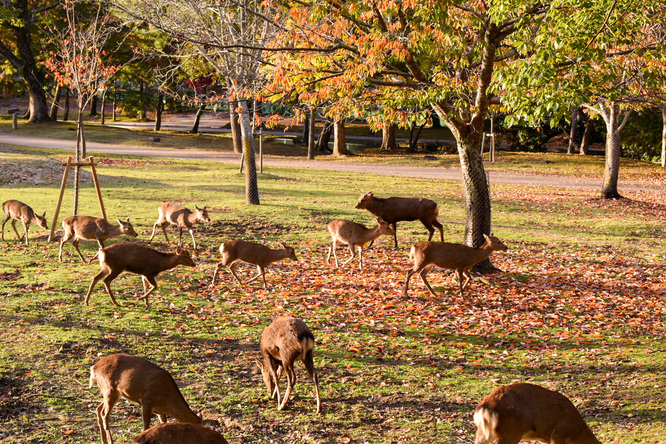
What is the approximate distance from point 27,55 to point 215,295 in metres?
42.8

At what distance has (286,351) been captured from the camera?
7.57 metres

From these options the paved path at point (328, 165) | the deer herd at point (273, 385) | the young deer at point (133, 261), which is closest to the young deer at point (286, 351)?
the deer herd at point (273, 385)

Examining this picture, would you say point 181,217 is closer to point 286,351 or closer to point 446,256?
point 446,256

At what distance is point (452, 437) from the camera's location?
23.1 ft

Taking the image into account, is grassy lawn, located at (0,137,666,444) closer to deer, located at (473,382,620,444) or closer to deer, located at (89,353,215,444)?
deer, located at (89,353,215,444)

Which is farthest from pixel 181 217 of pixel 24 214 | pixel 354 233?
pixel 354 233

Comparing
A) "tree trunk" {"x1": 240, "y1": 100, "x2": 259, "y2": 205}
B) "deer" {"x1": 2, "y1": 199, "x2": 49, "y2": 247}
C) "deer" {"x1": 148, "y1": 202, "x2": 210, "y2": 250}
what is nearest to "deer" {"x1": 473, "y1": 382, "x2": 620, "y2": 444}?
"deer" {"x1": 148, "y1": 202, "x2": 210, "y2": 250}

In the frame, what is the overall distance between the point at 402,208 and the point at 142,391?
31.8ft

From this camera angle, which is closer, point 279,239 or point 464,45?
point 464,45

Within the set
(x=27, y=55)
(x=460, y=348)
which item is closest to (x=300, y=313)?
(x=460, y=348)

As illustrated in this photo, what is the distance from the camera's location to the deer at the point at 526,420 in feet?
19.1

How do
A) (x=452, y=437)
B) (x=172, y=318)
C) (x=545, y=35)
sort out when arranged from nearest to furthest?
(x=452, y=437) → (x=545, y=35) → (x=172, y=318)

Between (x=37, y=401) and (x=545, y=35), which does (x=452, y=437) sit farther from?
(x=545, y=35)

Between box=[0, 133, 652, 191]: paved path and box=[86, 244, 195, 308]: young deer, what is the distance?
23893mm
